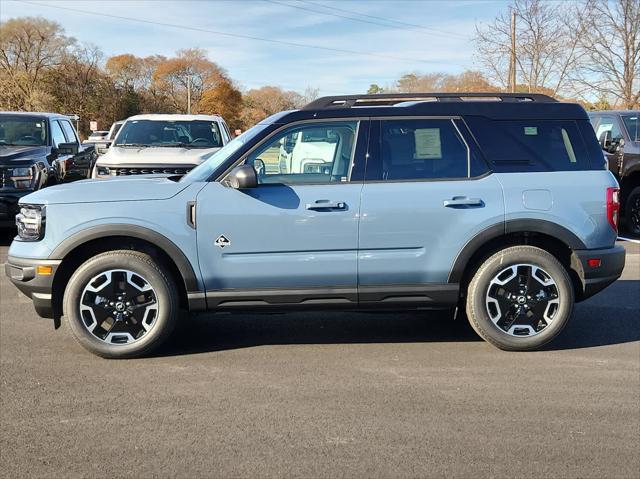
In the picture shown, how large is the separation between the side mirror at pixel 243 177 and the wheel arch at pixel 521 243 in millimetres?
1634

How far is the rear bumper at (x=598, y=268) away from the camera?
5.05 metres

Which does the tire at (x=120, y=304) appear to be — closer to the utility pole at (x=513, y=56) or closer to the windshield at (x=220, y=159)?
the windshield at (x=220, y=159)

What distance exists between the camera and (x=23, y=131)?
10805mm

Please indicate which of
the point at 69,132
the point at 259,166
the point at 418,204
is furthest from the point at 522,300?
the point at 69,132

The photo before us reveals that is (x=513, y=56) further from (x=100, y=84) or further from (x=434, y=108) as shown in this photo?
(x=100, y=84)

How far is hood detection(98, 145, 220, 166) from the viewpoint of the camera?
31.7ft

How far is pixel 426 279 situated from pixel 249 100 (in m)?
67.2

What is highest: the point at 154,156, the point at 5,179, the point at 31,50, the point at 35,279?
the point at 31,50

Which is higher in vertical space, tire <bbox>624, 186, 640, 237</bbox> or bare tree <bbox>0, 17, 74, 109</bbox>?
bare tree <bbox>0, 17, 74, 109</bbox>

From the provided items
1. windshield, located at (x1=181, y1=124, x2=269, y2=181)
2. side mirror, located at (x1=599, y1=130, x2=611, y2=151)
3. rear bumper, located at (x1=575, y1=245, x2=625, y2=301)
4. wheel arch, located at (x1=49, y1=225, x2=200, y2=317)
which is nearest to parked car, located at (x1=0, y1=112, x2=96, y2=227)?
wheel arch, located at (x1=49, y1=225, x2=200, y2=317)

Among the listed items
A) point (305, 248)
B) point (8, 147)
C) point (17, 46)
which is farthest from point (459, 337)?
point (17, 46)

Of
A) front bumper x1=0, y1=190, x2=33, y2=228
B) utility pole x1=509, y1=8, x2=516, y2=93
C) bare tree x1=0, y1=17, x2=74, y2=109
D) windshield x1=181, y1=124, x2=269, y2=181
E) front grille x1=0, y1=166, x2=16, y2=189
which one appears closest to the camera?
windshield x1=181, y1=124, x2=269, y2=181

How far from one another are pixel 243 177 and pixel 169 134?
670 cm

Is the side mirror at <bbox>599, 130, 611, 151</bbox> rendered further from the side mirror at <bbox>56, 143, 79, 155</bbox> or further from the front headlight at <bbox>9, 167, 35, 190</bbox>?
the front headlight at <bbox>9, 167, 35, 190</bbox>
